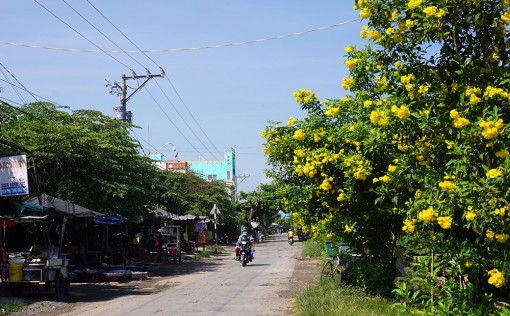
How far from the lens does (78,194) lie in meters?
23.8

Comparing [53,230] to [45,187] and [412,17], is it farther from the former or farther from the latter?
[412,17]

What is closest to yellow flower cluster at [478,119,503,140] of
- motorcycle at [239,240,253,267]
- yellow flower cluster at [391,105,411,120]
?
yellow flower cluster at [391,105,411,120]

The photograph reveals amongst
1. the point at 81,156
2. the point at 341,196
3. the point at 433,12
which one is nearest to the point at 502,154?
the point at 433,12

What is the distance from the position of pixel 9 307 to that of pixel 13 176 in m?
3.58

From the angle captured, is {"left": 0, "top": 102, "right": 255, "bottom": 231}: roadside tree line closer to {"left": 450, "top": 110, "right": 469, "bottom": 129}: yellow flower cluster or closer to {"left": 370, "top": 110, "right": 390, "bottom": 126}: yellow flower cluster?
{"left": 370, "top": 110, "right": 390, "bottom": 126}: yellow flower cluster

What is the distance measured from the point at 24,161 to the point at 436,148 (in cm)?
1169

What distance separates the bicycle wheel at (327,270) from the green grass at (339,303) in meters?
2.87

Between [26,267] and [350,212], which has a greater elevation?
[350,212]

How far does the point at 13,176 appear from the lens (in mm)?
15836

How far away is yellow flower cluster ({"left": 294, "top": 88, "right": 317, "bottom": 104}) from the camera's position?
1270 cm

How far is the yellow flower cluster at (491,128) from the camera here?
6172mm

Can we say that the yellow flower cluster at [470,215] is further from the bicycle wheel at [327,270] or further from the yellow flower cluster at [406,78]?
the bicycle wheel at [327,270]

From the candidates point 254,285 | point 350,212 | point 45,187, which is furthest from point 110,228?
point 350,212

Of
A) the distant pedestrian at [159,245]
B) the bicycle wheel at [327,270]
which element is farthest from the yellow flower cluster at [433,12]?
the distant pedestrian at [159,245]
